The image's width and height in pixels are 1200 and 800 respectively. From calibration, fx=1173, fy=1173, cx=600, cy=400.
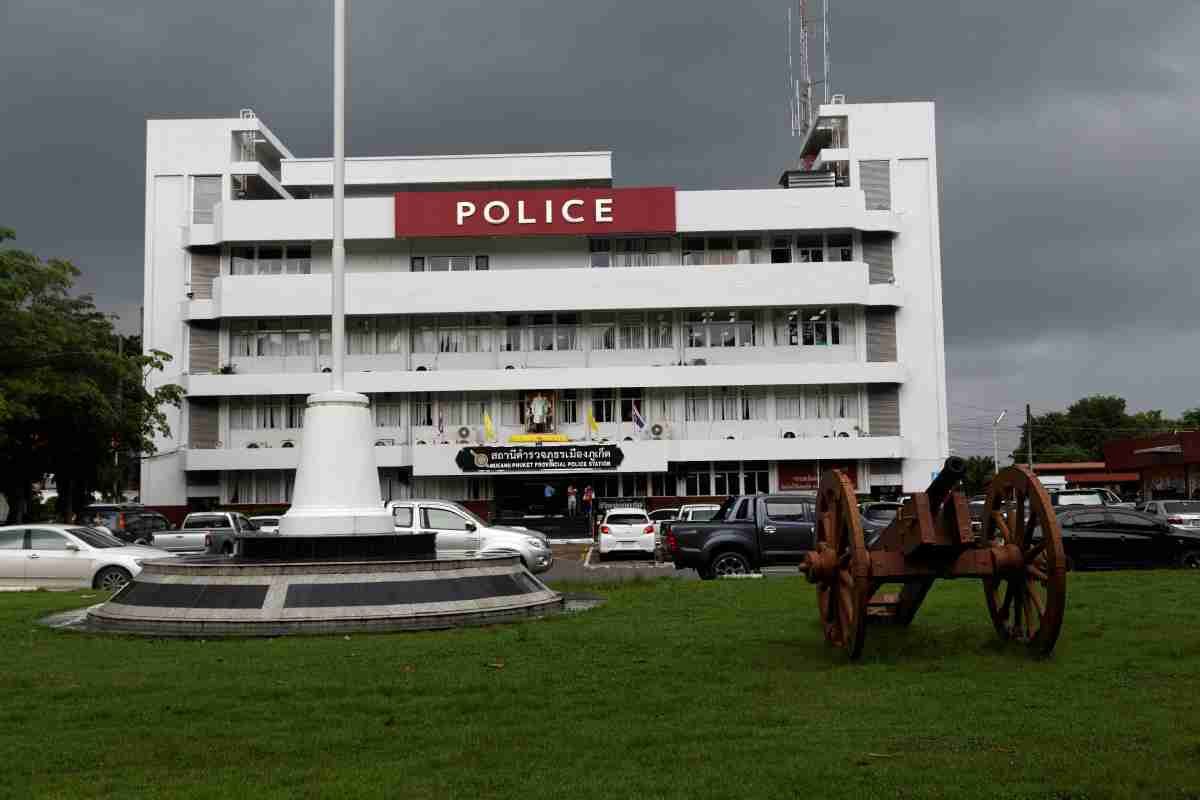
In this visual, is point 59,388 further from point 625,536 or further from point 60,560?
point 625,536

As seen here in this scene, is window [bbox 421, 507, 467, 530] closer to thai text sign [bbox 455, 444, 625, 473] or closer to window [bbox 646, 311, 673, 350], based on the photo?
thai text sign [bbox 455, 444, 625, 473]

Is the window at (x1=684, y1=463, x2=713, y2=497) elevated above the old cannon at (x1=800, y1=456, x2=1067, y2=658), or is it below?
above

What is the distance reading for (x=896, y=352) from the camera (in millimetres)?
50156

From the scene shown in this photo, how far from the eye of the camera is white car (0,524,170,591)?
2059cm

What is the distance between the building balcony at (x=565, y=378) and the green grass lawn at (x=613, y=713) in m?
36.5

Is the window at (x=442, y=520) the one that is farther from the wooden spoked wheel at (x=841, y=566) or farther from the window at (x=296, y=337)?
the window at (x=296, y=337)

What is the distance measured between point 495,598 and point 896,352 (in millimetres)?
39277

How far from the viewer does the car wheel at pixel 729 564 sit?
21.2 meters

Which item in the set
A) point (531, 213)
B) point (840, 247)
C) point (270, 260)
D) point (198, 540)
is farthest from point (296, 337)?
point (840, 247)

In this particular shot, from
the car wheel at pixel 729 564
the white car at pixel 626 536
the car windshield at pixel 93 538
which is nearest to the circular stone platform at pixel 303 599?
the car wheel at pixel 729 564

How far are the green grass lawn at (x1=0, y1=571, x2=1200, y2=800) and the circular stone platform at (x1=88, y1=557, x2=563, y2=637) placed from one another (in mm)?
539

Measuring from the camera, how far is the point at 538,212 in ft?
163

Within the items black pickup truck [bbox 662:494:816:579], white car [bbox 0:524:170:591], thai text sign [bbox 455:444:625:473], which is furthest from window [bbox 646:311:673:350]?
white car [bbox 0:524:170:591]

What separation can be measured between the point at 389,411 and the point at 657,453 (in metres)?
12.0
